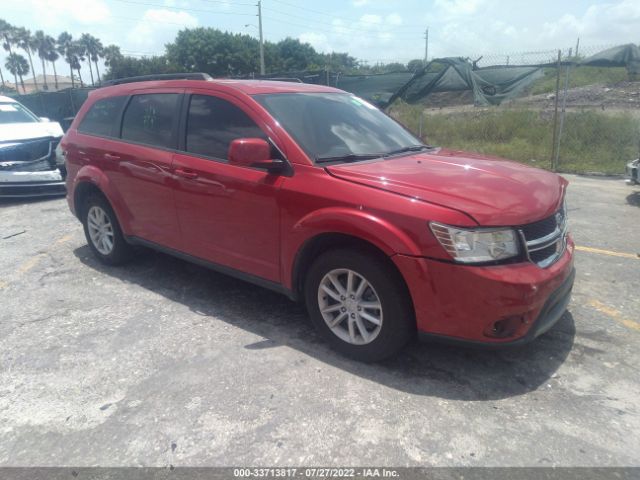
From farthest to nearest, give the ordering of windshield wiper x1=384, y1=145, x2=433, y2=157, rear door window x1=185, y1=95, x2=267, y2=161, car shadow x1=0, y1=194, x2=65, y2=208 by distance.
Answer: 1. car shadow x1=0, y1=194, x2=65, y2=208
2. windshield wiper x1=384, y1=145, x2=433, y2=157
3. rear door window x1=185, y1=95, x2=267, y2=161

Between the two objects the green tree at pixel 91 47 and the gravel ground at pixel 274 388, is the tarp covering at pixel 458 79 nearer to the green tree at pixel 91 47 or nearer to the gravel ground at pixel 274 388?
the gravel ground at pixel 274 388

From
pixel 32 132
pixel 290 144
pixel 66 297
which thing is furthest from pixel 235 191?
pixel 32 132

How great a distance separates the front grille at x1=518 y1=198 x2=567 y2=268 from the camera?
287cm

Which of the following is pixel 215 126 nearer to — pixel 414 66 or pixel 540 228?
pixel 540 228

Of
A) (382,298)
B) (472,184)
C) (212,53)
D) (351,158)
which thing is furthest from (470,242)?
(212,53)

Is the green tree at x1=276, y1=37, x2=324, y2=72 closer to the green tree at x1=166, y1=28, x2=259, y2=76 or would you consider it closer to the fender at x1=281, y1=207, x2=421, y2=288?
the green tree at x1=166, y1=28, x2=259, y2=76

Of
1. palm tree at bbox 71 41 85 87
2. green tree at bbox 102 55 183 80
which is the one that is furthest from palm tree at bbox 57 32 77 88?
green tree at bbox 102 55 183 80

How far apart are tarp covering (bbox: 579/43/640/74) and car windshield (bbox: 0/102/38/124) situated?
1093 cm

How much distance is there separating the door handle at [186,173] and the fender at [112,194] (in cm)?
91

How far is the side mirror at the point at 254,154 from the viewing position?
3.31 metres

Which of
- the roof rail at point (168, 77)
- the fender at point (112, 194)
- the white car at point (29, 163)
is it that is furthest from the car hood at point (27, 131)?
the fender at point (112, 194)

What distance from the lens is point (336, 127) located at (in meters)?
3.83

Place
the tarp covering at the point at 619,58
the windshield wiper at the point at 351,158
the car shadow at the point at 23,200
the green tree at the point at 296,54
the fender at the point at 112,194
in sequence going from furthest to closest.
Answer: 1. the green tree at the point at 296,54
2. the tarp covering at the point at 619,58
3. the car shadow at the point at 23,200
4. the fender at the point at 112,194
5. the windshield wiper at the point at 351,158

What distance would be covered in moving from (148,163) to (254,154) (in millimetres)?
1397
